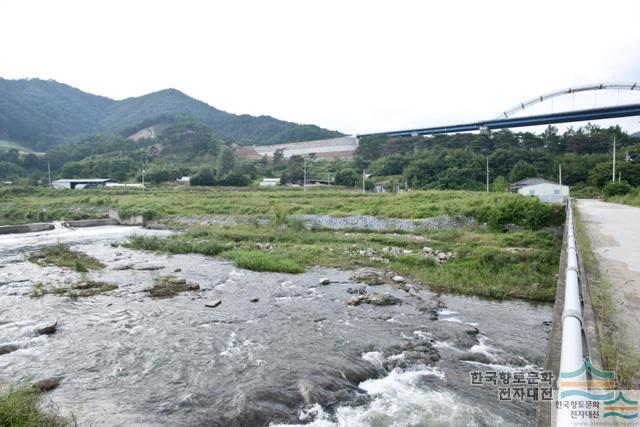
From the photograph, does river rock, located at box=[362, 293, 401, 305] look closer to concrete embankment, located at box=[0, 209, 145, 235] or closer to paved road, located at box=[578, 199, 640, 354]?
paved road, located at box=[578, 199, 640, 354]

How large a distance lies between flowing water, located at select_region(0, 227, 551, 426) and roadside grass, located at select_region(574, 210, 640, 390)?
204 cm

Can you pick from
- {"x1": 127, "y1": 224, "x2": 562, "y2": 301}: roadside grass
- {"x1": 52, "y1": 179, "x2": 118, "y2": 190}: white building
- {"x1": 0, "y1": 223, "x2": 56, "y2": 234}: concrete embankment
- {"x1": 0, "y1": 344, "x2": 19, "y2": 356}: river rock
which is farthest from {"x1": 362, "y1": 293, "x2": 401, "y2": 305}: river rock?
{"x1": 52, "y1": 179, "x2": 118, "y2": 190}: white building

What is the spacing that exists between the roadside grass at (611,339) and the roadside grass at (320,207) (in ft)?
50.7

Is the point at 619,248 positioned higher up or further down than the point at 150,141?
further down

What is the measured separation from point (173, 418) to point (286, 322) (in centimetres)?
428

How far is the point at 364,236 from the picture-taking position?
72.7ft

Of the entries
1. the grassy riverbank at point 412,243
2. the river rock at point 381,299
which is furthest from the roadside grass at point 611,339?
the grassy riverbank at point 412,243

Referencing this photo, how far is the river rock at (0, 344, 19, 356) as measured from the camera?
7770 mm

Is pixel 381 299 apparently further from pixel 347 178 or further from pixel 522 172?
pixel 347 178

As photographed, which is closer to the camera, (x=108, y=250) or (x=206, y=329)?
(x=206, y=329)

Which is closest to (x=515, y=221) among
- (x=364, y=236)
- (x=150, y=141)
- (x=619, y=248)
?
(x=364, y=236)

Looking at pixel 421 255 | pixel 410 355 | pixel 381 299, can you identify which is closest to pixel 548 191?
pixel 421 255

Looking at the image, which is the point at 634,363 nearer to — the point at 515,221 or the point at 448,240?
the point at 448,240

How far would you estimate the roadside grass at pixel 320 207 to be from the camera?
2120 centimetres
